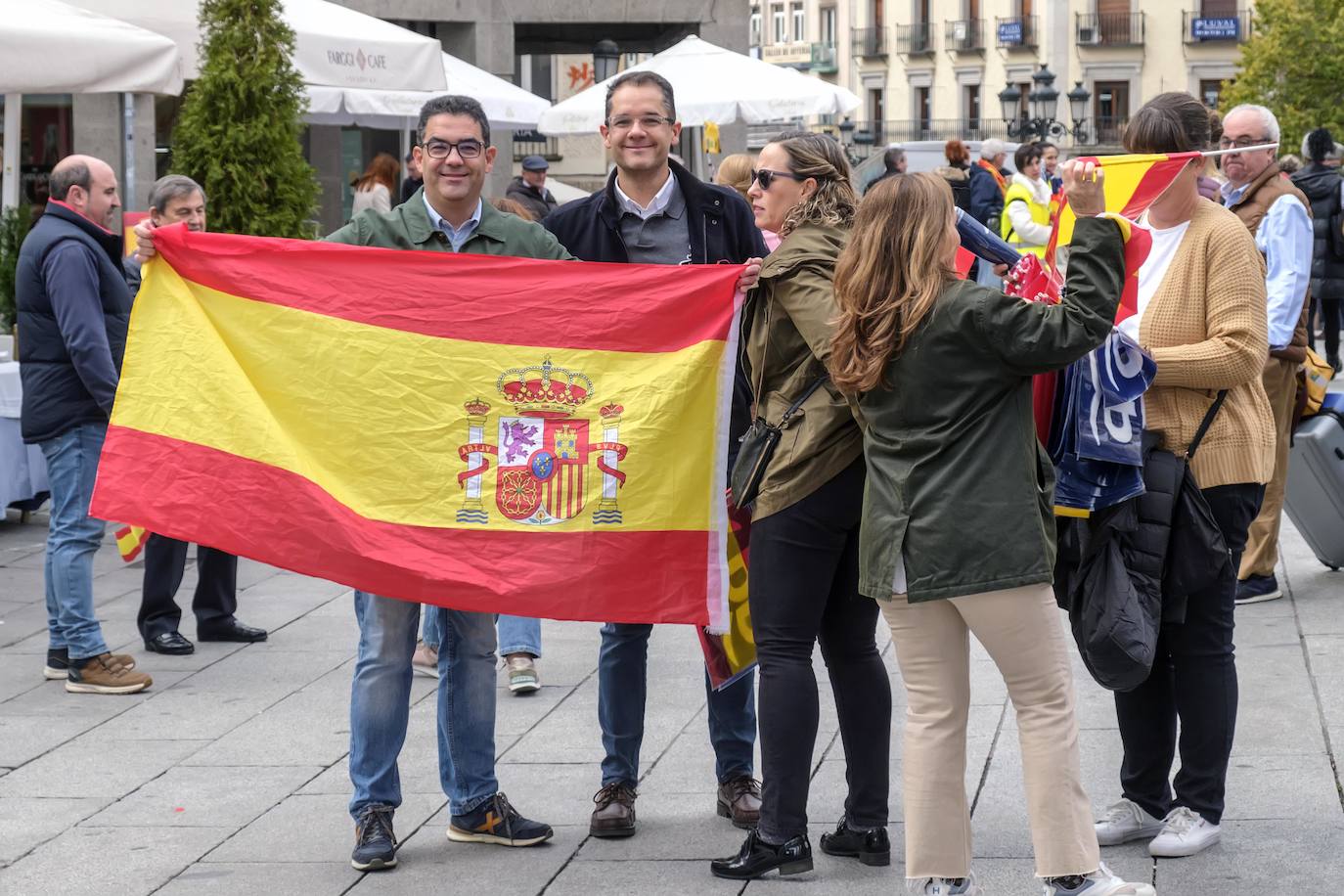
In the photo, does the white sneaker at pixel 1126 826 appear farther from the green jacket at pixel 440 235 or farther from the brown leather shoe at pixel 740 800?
the green jacket at pixel 440 235

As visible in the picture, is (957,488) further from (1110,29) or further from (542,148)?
(1110,29)

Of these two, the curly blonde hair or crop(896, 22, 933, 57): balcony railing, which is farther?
crop(896, 22, 933, 57): balcony railing

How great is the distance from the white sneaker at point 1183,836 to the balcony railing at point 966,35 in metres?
72.5

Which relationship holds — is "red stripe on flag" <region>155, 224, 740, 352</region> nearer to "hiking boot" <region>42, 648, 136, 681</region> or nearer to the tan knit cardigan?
the tan knit cardigan

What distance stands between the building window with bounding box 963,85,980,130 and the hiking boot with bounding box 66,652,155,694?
70864 millimetres

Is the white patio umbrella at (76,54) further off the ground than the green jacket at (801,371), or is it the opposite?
the white patio umbrella at (76,54)

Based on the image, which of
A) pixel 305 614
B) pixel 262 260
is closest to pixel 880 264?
pixel 262 260

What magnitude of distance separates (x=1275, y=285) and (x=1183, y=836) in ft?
10.9

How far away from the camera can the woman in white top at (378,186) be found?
15406 millimetres

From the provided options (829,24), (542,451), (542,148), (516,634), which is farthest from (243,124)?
(829,24)

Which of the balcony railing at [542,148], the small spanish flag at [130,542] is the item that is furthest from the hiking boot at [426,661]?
the balcony railing at [542,148]

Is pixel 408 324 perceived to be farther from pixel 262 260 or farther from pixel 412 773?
pixel 412 773

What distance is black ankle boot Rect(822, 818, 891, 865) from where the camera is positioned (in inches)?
189

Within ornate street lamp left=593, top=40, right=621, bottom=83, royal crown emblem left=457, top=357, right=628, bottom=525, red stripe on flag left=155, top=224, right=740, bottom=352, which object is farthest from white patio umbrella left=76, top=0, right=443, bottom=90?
ornate street lamp left=593, top=40, right=621, bottom=83
